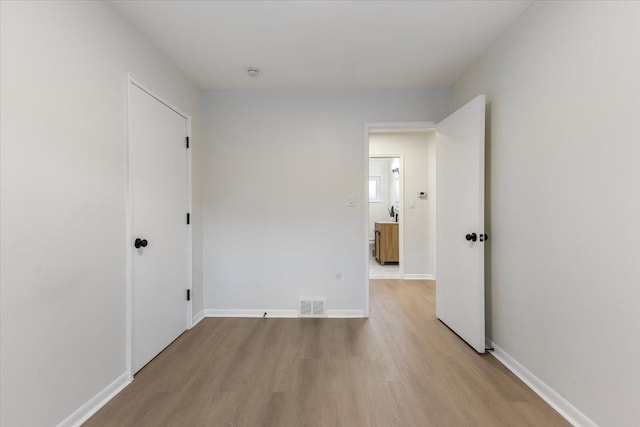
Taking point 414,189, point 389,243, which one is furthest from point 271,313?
point 389,243

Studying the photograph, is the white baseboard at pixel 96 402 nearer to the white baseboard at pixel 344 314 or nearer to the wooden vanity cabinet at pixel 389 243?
the white baseboard at pixel 344 314

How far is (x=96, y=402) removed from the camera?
168 cm

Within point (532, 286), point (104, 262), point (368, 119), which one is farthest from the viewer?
point (368, 119)

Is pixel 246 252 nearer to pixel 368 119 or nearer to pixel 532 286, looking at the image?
pixel 368 119

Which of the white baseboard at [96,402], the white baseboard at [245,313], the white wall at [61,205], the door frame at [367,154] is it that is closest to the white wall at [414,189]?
the door frame at [367,154]

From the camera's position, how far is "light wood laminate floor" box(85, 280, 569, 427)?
5.27 ft

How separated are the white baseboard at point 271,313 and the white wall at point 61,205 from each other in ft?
4.08

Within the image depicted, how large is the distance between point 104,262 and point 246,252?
4.95 ft

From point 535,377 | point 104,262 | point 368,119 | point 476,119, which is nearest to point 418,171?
point 368,119

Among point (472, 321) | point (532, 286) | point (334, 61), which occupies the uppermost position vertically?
point (334, 61)

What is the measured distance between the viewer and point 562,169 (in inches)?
64.4

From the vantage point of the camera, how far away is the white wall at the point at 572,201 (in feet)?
4.25

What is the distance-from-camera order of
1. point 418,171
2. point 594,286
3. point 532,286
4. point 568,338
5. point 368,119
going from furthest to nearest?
point 418,171, point 368,119, point 532,286, point 568,338, point 594,286

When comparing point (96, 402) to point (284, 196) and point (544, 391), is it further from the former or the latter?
point (544, 391)
